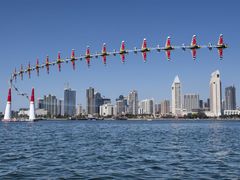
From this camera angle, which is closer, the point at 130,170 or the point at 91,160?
the point at 130,170

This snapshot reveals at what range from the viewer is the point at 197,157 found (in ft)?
125

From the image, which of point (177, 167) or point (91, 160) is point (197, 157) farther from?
point (91, 160)

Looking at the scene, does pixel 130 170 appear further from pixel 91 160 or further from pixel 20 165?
pixel 20 165

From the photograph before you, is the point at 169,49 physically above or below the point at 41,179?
above

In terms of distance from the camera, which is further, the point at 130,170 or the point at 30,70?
the point at 30,70

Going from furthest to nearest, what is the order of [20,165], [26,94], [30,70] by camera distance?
[26,94] < [30,70] < [20,165]

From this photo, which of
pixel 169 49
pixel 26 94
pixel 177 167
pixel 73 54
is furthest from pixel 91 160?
pixel 26 94

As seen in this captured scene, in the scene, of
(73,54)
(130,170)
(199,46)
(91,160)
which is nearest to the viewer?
(130,170)

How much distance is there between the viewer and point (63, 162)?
3356 centimetres

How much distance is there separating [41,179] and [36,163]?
7815 mm

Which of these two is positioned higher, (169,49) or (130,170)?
(169,49)

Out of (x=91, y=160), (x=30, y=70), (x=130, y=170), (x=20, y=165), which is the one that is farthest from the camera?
(x=30, y=70)

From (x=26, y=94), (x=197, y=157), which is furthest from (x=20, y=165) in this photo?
(x=26, y=94)

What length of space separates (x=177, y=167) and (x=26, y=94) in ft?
487
